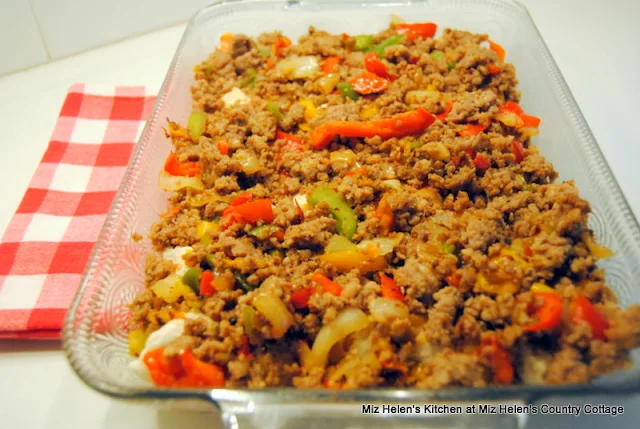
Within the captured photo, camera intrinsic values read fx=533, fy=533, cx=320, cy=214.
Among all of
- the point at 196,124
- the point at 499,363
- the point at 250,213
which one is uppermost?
the point at 196,124

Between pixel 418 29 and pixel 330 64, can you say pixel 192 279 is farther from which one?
pixel 418 29

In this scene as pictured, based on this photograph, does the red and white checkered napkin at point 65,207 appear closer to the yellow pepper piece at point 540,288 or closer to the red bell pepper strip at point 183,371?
the red bell pepper strip at point 183,371

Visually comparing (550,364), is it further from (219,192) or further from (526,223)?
(219,192)

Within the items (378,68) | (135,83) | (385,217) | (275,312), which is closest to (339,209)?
(385,217)

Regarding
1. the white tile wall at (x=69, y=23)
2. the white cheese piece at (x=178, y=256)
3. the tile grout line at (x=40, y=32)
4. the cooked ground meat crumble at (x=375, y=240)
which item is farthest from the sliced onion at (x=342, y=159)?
the tile grout line at (x=40, y=32)

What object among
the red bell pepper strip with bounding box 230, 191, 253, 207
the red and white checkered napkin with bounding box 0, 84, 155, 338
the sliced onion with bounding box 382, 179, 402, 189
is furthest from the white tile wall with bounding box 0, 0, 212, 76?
the sliced onion with bounding box 382, 179, 402, 189

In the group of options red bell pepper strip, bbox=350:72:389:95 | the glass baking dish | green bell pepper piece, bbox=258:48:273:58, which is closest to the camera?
the glass baking dish

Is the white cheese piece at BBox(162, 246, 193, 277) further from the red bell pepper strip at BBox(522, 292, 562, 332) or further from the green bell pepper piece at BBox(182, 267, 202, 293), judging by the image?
the red bell pepper strip at BBox(522, 292, 562, 332)
